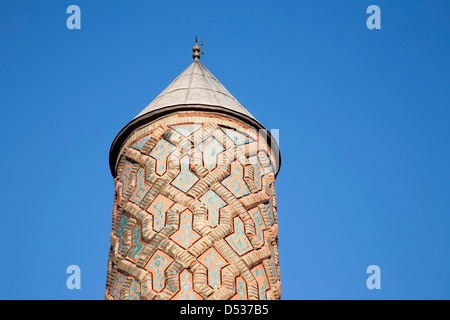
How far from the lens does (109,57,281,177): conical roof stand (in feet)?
29.8

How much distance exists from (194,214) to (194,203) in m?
0.13

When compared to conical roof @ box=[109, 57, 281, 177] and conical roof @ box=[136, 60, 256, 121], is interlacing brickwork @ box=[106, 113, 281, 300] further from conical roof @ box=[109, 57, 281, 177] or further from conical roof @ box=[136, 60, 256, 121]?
conical roof @ box=[136, 60, 256, 121]

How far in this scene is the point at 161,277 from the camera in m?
8.01

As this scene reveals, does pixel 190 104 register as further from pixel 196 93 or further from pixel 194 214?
pixel 194 214

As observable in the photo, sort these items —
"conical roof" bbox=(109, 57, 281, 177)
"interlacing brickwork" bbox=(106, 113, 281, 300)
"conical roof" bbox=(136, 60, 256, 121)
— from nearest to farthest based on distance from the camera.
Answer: "interlacing brickwork" bbox=(106, 113, 281, 300)
"conical roof" bbox=(109, 57, 281, 177)
"conical roof" bbox=(136, 60, 256, 121)

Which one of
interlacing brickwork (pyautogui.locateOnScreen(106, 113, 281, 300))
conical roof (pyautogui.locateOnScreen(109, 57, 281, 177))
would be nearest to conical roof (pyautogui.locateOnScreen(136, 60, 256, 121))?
conical roof (pyautogui.locateOnScreen(109, 57, 281, 177))

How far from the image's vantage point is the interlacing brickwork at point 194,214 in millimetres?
8023

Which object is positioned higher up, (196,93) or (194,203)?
(196,93)

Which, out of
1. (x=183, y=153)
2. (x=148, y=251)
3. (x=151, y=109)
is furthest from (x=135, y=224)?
(x=151, y=109)

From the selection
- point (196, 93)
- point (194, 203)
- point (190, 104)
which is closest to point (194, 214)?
point (194, 203)

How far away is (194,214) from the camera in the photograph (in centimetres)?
830

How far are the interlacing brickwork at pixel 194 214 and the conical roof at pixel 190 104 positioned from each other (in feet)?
0.33

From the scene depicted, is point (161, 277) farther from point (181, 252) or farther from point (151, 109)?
point (151, 109)

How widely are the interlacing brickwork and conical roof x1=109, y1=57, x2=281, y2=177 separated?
101 mm
